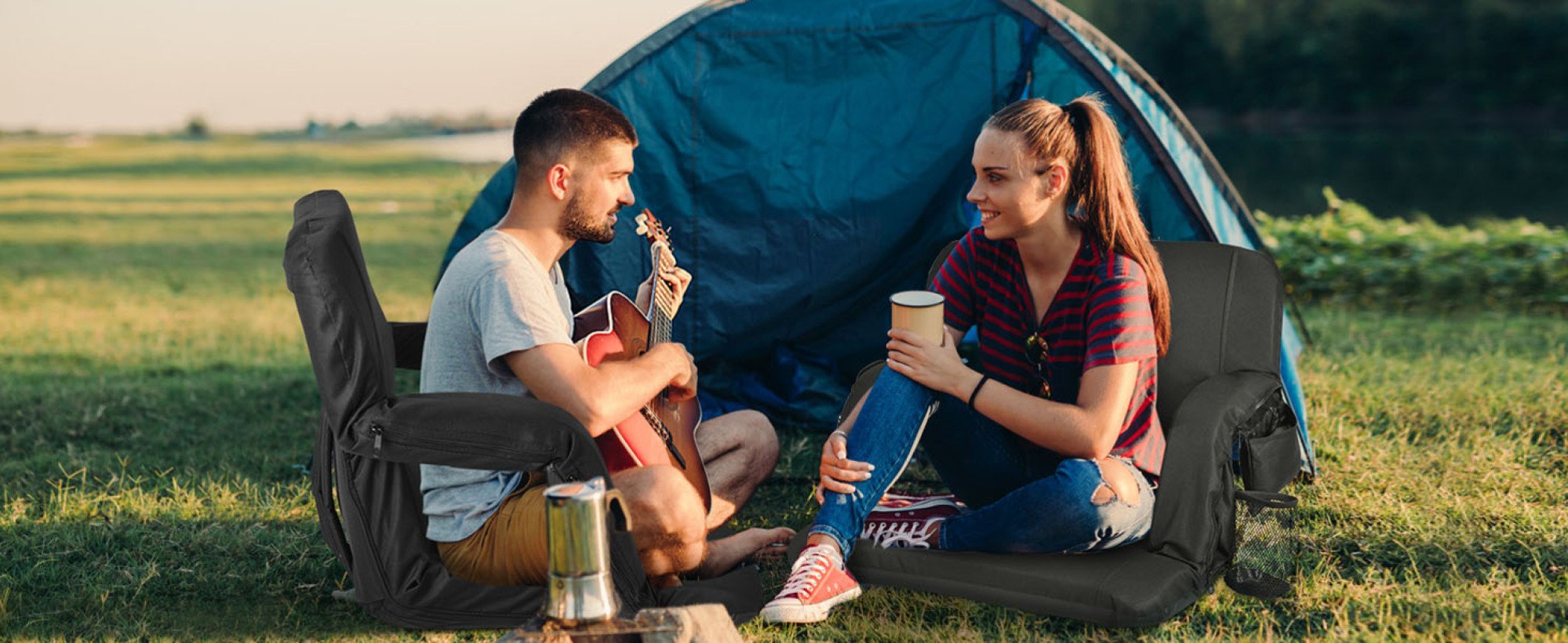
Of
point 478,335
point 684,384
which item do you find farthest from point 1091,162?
point 478,335

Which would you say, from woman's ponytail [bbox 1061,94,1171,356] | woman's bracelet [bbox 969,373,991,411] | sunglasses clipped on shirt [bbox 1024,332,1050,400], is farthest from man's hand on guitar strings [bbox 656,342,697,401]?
woman's ponytail [bbox 1061,94,1171,356]

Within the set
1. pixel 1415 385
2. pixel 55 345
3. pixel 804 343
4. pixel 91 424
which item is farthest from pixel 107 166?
pixel 1415 385

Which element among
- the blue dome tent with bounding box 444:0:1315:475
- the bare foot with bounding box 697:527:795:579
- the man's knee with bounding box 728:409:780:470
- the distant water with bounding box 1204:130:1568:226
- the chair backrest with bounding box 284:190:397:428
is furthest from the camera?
the distant water with bounding box 1204:130:1568:226

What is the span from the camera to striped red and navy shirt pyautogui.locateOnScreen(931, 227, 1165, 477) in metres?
2.75

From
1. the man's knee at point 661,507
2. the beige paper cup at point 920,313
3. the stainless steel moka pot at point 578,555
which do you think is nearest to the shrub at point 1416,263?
the beige paper cup at point 920,313

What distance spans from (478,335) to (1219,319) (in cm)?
187

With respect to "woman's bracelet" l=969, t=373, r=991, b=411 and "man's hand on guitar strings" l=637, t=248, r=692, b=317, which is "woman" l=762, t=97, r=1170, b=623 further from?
"man's hand on guitar strings" l=637, t=248, r=692, b=317

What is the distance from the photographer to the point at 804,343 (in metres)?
4.67

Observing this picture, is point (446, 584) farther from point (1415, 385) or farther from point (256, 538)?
point (1415, 385)

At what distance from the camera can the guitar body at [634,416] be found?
2.80 metres

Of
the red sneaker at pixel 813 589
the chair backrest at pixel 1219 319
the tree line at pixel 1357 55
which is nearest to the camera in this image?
the red sneaker at pixel 813 589

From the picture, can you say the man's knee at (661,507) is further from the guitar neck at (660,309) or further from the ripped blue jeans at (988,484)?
the guitar neck at (660,309)

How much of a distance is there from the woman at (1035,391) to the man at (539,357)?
346 millimetres

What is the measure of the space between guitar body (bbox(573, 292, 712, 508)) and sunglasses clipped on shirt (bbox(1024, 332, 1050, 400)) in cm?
80
